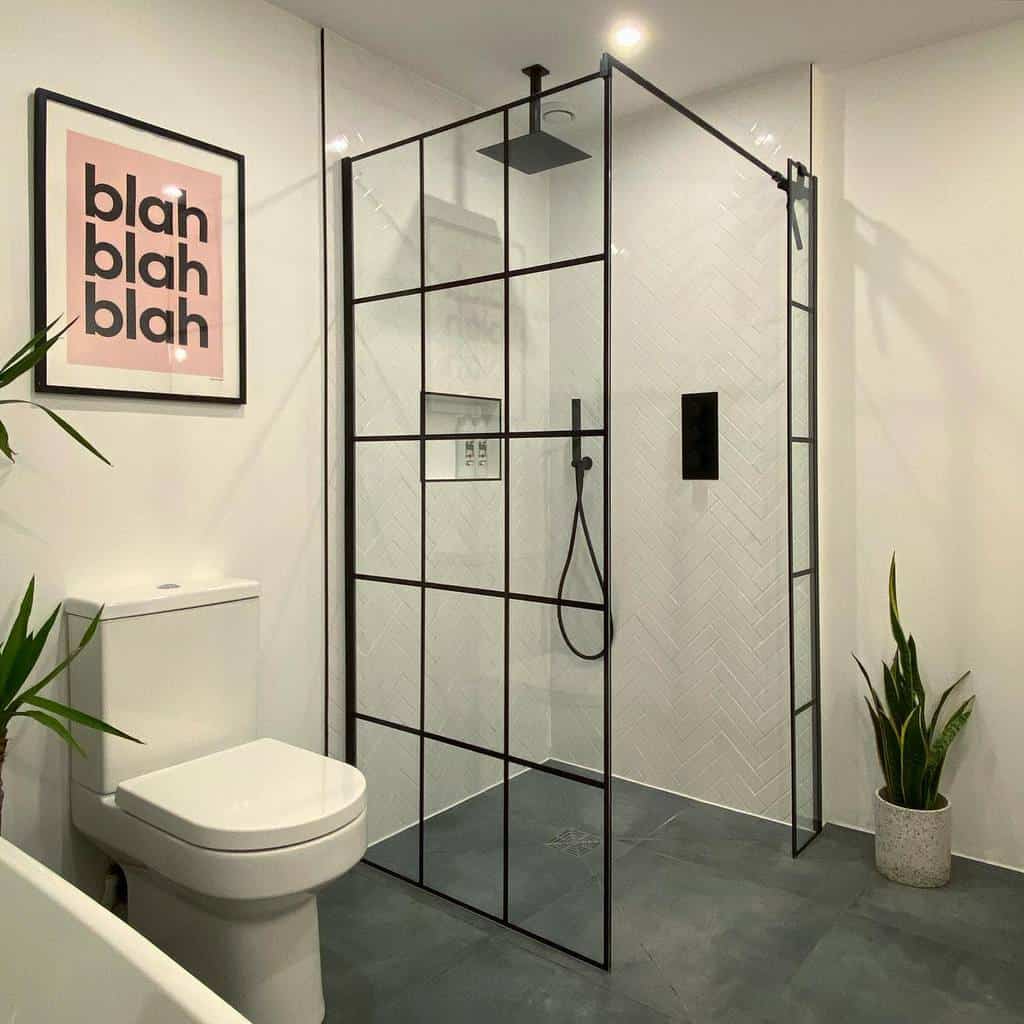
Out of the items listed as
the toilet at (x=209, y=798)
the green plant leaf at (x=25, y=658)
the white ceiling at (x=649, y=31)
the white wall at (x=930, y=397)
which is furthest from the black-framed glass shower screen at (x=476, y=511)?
the white wall at (x=930, y=397)

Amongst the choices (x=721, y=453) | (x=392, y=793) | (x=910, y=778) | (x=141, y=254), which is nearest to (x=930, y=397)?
(x=721, y=453)

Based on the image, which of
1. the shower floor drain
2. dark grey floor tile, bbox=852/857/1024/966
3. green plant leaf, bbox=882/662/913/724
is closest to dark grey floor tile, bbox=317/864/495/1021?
the shower floor drain

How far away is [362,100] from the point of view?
2.72 metres

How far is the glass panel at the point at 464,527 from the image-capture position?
7.70 feet

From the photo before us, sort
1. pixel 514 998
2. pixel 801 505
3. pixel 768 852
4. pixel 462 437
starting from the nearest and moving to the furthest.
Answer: pixel 514 998, pixel 462 437, pixel 768 852, pixel 801 505

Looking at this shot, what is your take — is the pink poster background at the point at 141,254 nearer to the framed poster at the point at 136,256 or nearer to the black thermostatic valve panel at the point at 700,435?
the framed poster at the point at 136,256

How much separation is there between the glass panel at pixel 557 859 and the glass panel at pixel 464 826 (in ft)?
0.23

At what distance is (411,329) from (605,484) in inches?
33.5

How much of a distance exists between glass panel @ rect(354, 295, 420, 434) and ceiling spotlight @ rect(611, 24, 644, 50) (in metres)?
1.03

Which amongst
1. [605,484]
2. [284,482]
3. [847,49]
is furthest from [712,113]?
[284,482]

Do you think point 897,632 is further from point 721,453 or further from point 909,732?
point 721,453

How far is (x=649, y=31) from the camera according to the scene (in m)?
2.61

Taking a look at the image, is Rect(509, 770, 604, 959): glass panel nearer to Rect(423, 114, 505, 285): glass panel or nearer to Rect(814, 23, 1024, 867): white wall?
Rect(814, 23, 1024, 867): white wall

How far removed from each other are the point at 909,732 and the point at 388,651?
1.58 metres
